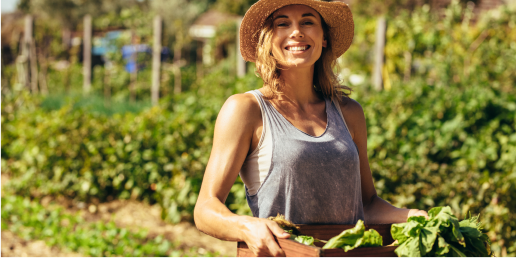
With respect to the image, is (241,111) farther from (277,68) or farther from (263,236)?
(263,236)

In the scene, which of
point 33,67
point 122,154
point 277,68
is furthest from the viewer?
point 33,67

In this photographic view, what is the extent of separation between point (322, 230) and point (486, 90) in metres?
3.90

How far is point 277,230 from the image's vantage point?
1304 mm

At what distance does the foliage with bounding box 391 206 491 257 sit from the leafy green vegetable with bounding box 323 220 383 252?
8 centimetres

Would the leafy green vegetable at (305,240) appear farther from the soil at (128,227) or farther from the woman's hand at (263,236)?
the soil at (128,227)

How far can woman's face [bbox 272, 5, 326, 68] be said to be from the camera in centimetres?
175

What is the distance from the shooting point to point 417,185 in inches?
139

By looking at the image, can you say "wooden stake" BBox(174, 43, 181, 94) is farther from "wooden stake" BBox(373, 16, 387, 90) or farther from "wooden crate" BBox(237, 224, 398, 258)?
"wooden crate" BBox(237, 224, 398, 258)

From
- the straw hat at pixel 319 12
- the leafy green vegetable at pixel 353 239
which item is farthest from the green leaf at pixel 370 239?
the straw hat at pixel 319 12

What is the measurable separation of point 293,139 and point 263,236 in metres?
0.45

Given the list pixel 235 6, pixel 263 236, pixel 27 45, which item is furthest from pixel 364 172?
pixel 235 6

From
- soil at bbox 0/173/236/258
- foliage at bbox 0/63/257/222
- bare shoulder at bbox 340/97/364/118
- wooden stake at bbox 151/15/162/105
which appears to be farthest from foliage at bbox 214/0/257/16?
bare shoulder at bbox 340/97/364/118

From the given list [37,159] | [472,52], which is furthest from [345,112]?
[472,52]

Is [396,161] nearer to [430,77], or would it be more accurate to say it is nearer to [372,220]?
[372,220]
